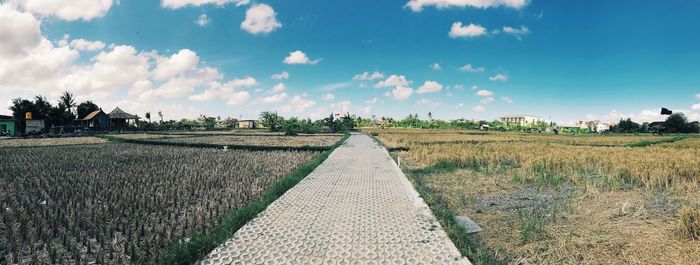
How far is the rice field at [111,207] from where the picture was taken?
153 inches

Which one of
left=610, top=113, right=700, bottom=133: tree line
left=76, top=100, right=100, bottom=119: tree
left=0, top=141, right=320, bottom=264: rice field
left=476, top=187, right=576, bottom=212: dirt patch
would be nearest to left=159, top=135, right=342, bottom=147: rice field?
left=0, top=141, right=320, bottom=264: rice field

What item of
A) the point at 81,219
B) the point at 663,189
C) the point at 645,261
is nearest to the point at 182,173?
the point at 81,219

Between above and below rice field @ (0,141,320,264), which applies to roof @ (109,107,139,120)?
above

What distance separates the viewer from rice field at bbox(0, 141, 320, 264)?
3.89m

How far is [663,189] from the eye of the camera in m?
7.52

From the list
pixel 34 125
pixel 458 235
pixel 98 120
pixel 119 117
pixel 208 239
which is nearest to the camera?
pixel 208 239

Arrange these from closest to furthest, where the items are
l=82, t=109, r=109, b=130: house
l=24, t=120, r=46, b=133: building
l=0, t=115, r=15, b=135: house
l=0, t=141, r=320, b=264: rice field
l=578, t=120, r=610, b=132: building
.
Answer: l=0, t=141, r=320, b=264: rice field < l=0, t=115, r=15, b=135: house < l=24, t=120, r=46, b=133: building < l=82, t=109, r=109, b=130: house < l=578, t=120, r=610, b=132: building

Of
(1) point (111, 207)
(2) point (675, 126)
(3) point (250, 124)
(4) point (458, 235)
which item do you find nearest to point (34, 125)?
(3) point (250, 124)

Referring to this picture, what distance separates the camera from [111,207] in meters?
5.68

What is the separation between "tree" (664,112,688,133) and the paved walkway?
255 ft

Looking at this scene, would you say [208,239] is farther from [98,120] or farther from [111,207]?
[98,120]

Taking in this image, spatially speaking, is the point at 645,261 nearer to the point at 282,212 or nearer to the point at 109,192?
the point at 282,212

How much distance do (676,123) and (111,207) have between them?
83765mm

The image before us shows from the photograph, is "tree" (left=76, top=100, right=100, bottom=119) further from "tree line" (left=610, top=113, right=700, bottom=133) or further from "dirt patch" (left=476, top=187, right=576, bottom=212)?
"tree line" (left=610, top=113, right=700, bottom=133)
